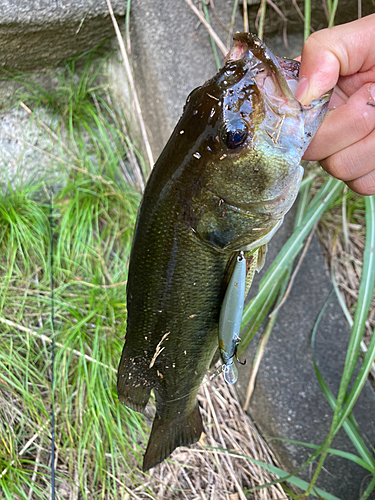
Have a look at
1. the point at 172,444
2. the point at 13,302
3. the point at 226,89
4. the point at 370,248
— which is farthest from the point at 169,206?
the point at 13,302

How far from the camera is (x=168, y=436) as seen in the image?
1251mm

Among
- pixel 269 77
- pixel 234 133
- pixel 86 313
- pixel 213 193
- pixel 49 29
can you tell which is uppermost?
pixel 49 29

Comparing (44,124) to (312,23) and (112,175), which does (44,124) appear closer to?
(112,175)

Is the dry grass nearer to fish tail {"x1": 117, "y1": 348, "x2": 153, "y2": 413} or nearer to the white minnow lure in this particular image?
fish tail {"x1": 117, "y1": 348, "x2": 153, "y2": 413}

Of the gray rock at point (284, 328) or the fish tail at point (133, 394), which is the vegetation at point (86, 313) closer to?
the gray rock at point (284, 328)

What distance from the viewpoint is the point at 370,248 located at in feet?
4.80

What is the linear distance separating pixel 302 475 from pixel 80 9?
2.26 m

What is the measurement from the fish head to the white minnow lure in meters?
0.10

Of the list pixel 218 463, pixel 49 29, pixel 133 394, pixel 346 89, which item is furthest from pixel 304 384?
pixel 49 29

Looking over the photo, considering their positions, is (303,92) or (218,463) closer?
(303,92)

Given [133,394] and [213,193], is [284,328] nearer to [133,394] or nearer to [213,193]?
[133,394]

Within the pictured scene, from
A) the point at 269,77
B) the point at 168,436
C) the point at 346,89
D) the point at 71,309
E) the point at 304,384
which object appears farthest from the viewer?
the point at 71,309

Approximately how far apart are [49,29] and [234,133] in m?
1.46

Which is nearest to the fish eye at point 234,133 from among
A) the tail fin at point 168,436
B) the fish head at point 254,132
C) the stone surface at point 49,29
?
the fish head at point 254,132
